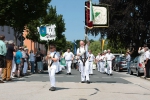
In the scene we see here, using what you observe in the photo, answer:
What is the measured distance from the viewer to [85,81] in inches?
617

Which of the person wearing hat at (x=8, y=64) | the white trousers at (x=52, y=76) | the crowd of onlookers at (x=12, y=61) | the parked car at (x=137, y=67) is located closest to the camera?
the white trousers at (x=52, y=76)

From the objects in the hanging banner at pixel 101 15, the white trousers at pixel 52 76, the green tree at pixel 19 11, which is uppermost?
the green tree at pixel 19 11


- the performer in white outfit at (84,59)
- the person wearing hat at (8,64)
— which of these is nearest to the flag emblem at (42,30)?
the person wearing hat at (8,64)

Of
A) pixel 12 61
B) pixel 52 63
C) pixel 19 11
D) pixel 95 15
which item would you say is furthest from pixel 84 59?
pixel 19 11

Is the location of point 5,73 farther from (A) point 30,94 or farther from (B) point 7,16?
(B) point 7,16

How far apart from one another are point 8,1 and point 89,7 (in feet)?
37.1

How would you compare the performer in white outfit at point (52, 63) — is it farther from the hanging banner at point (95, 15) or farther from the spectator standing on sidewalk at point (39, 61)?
the spectator standing on sidewalk at point (39, 61)

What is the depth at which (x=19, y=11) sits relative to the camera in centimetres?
2488

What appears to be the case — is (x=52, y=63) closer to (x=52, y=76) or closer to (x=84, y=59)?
(x=52, y=76)

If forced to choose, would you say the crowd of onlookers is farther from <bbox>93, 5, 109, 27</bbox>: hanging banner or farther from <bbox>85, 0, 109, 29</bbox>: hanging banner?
<bbox>93, 5, 109, 27</bbox>: hanging banner

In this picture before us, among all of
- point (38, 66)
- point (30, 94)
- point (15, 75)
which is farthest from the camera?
point (38, 66)

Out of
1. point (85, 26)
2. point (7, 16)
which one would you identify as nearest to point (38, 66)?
point (7, 16)

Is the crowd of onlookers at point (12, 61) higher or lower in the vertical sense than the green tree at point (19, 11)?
lower

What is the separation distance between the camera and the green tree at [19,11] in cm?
2469
